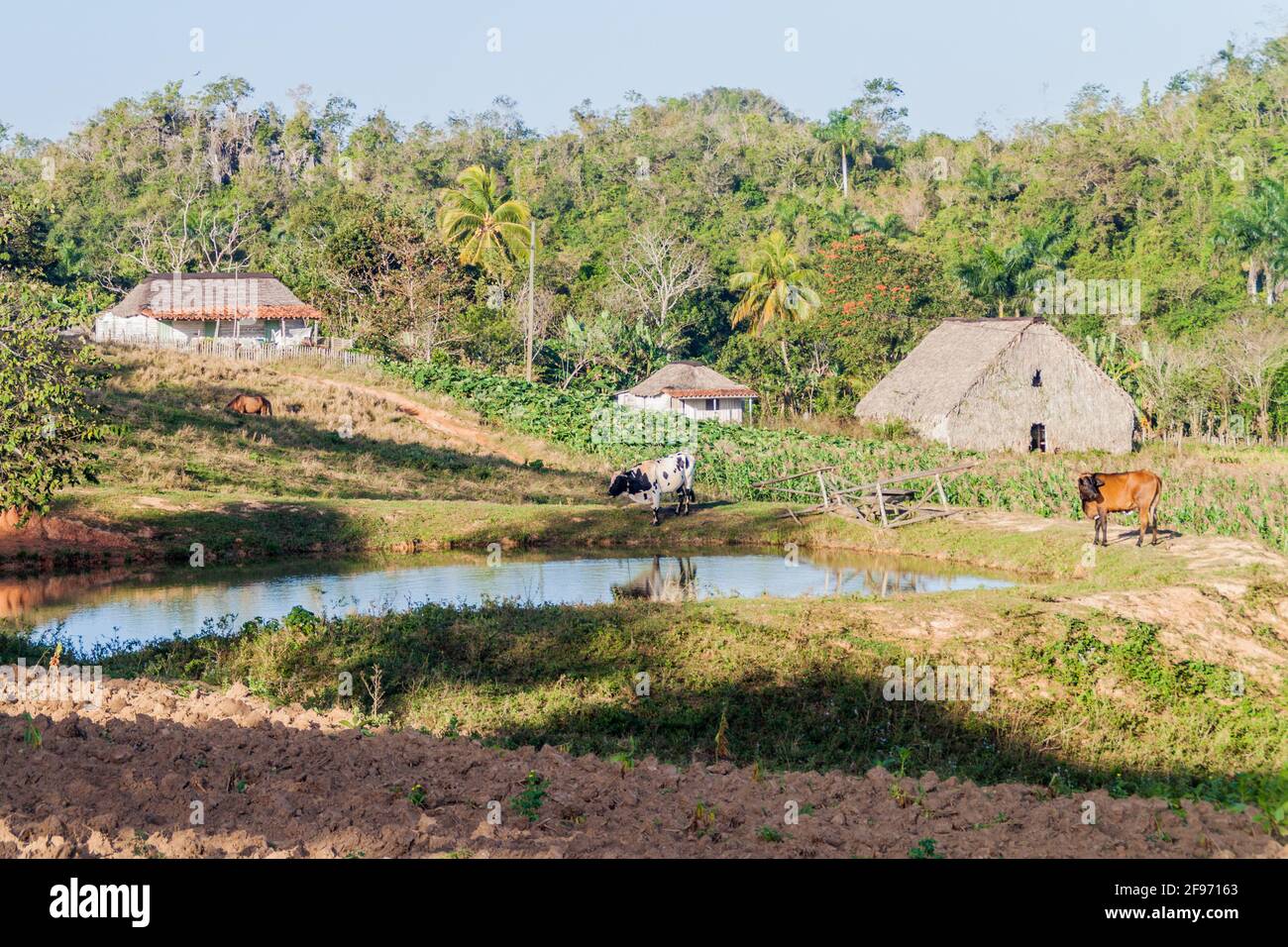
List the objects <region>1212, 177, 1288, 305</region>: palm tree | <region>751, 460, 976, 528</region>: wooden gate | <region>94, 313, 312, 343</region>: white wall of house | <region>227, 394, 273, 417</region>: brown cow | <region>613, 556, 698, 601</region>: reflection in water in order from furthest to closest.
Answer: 1. <region>94, 313, 312, 343</region>: white wall of house
2. <region>1212, 177, 1288, 305</region>: palm tree
3. <region>227, 394, 273, 417</region>: brown cow
4. <region>751, 460, 976, 528</region>: wooden gate
5. <region>613, 556, 698, 601</region>: reflection in water

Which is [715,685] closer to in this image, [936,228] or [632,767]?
[632,767]

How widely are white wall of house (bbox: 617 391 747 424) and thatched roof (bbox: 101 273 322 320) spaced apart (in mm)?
15944

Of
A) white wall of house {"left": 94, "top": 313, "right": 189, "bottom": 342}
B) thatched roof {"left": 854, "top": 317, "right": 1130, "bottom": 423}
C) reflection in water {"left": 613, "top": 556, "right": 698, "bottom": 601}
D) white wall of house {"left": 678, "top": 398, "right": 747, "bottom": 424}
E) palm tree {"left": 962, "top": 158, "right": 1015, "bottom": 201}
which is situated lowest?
reflection in water {"left": 613, "top": 556, "right": 698, "bottom": 601}

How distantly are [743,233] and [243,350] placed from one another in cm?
3037

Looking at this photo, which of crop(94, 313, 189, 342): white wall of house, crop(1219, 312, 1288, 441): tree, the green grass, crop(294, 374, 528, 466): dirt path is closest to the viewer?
the green grass

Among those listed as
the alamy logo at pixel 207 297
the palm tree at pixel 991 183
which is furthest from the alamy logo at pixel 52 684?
the palm tree at pixel 991 183

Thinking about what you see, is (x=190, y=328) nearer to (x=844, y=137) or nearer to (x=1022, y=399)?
(x=1022, y=399)

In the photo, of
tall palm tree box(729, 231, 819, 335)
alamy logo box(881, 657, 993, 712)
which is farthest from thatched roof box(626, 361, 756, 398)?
alamy logo box(881, 657, 993, 712)

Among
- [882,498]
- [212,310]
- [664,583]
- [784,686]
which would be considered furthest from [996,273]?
[784,686]

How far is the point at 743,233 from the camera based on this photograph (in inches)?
2975

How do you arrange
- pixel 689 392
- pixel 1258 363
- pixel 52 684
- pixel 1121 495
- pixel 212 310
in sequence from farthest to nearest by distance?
pixel 212 310 → pixel 689 392 → pixel 1258 363 → pixel 1121 495 → pixel 52 684

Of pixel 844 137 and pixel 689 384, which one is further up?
pixel 844 137

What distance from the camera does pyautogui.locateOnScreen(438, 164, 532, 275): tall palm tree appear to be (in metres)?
71.7
